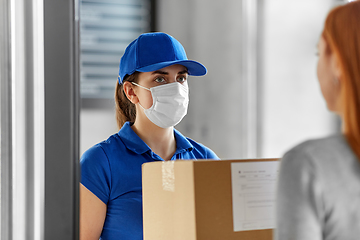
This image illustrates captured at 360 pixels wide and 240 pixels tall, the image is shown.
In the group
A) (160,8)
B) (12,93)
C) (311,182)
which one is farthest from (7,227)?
(160,8)

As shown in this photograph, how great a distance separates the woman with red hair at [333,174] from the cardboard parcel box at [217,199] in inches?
7.3

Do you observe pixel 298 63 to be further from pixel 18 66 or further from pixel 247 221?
pixel 18 66

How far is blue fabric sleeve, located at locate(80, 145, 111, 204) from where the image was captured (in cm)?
112

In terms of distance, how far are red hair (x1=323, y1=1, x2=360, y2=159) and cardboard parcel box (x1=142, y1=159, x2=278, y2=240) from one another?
256mm

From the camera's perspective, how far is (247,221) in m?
0.77

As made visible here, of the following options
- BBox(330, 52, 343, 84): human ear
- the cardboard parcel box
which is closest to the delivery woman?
the cardboard parcel box

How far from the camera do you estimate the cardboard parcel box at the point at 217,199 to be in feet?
2.43

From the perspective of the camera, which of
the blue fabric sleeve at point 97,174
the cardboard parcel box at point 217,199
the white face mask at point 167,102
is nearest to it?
the cardboard parcel box at point 217,199

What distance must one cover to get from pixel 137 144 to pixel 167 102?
0.18 metres

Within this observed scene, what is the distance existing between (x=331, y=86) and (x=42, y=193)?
0.64 m

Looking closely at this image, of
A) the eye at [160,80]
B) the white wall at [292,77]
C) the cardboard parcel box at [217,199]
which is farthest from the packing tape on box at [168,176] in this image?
the white wall at [292,77]

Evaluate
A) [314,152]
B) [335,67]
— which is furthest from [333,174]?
[335,67]

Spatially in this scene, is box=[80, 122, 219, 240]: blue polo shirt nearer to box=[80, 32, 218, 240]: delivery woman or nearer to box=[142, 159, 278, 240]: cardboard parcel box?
box=[80, 32, 218, 240]: delivery woman

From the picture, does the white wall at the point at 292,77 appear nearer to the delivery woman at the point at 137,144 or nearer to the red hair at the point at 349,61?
the delivery woman at the point at 137,144
